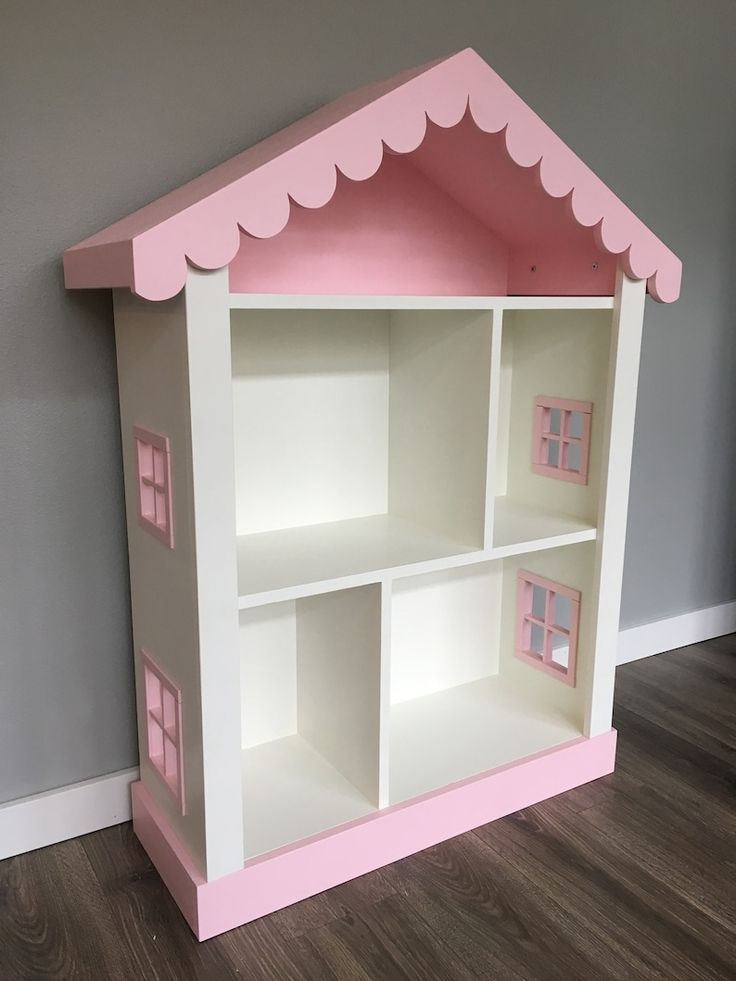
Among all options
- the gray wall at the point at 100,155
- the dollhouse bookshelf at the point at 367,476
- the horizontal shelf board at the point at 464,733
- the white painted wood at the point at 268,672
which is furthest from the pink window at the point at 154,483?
the horizontal shelf board at the point at 464,733

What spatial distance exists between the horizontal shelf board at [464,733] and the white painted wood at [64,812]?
18.2 inches

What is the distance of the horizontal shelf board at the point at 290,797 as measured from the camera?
1.31 metres

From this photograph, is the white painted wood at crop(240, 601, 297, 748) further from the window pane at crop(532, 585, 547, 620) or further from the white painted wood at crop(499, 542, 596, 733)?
the window pane at crop(532, 585, 547, 620)

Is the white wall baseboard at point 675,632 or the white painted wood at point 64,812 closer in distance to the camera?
the white painted wood at point 64,812

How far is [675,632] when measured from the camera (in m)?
2.21

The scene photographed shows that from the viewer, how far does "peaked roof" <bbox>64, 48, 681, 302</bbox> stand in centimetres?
98

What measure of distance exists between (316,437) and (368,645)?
38 cm

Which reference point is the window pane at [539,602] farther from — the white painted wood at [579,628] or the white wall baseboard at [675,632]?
the white wall baseboard at [675,632]

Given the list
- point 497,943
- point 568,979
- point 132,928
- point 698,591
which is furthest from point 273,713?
point 698,591

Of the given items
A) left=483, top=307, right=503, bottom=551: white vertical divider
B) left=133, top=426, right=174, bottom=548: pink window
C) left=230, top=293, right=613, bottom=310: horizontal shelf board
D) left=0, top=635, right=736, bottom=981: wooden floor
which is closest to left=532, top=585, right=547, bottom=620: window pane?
left=0, top=635, right=736, bottom=981: wooden floor

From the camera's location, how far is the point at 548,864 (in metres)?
1.38

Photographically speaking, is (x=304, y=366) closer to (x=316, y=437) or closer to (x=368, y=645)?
(x=316, y=437)

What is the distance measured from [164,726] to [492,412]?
69 cm

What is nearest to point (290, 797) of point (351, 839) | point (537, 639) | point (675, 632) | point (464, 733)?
point (351, 839)
